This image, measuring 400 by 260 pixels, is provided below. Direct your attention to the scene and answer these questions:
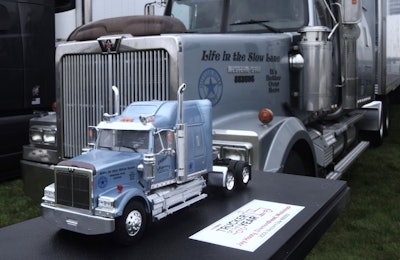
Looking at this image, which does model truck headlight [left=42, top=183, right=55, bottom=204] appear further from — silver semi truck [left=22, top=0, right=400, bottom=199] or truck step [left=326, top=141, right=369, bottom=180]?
truck step [left=326, top=141, right=369, bottom=180]

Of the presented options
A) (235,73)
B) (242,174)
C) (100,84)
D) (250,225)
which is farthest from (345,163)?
(250,225)

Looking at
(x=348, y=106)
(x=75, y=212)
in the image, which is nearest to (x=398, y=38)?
(x=348, y=106)

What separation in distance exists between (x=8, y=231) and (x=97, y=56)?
2.02 metres

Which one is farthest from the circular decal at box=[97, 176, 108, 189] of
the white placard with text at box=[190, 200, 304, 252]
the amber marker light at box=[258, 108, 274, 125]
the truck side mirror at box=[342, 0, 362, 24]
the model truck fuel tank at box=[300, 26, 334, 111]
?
the truck side mirror at box=[342, 0, 362, 24]

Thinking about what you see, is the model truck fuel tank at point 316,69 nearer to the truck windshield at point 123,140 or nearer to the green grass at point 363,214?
the green grass at point 363,214

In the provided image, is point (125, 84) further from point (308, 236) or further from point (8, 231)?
point (308, 236)

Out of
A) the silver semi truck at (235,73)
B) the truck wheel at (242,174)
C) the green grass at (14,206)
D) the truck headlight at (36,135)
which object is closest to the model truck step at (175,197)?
the truck wheel at (242,174)

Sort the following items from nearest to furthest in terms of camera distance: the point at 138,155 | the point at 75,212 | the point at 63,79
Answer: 1. the point at 75,212
2. the point at 138,155
3. the point at 63,79

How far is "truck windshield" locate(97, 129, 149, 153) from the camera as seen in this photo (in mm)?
2131

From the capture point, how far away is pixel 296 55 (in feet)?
16.2

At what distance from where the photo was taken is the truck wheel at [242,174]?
263 cm

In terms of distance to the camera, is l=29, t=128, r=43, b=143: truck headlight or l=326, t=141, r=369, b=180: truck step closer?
l=29, t=128, r=43, b=143: truck headlight

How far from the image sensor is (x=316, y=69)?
4.93 meters

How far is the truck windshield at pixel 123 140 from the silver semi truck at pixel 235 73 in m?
1.25
